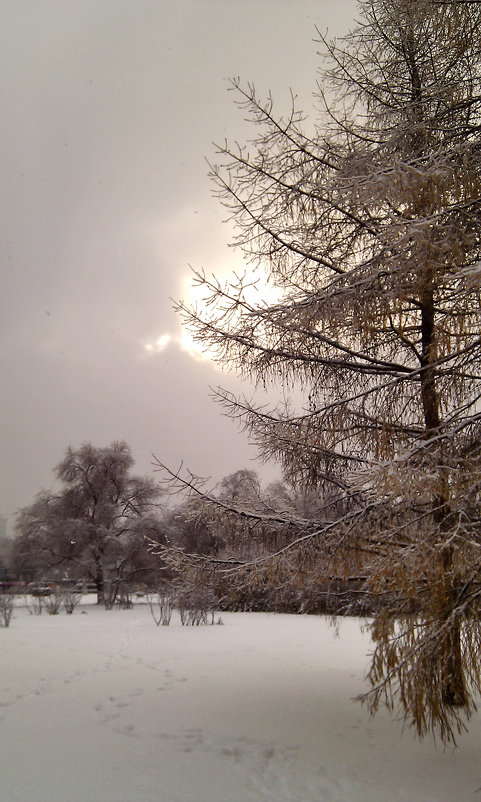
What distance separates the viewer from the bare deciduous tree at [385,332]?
10.3 feet

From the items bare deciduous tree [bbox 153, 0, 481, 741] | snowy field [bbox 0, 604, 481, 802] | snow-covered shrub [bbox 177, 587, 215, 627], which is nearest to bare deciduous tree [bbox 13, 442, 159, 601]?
snow-covered shrub [bbox 177, 587, 215, 627]

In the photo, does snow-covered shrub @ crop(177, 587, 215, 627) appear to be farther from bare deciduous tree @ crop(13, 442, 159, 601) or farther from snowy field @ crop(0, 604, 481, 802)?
bare deciduous tree @ crop(13, 442, 159, 601)

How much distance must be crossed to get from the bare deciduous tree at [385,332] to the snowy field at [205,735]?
0.42 meters

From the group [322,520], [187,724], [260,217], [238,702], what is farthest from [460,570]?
[260,217]

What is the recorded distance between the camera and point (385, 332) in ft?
15.0

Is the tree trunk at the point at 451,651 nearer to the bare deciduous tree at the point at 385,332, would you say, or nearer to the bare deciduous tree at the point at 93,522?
the bare deciduous tree at the point at 385,332

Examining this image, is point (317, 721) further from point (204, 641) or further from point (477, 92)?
point (477, 92)

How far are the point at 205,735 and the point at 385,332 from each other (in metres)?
3.71

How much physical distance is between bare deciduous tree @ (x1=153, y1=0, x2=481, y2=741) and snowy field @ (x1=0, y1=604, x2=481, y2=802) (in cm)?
42

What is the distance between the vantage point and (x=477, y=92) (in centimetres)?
410

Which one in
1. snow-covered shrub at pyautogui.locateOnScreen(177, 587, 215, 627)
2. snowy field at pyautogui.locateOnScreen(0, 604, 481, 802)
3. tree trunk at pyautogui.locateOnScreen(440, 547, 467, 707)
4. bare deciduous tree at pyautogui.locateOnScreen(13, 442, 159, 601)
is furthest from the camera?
bare deciduous tree at pyautogui.locateOnScreen(13, 442, 159, 601)

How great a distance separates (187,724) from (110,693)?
1377 millimetres

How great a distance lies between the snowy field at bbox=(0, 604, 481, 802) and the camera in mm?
2967

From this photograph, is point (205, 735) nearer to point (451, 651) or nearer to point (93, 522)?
point (451, 651)
